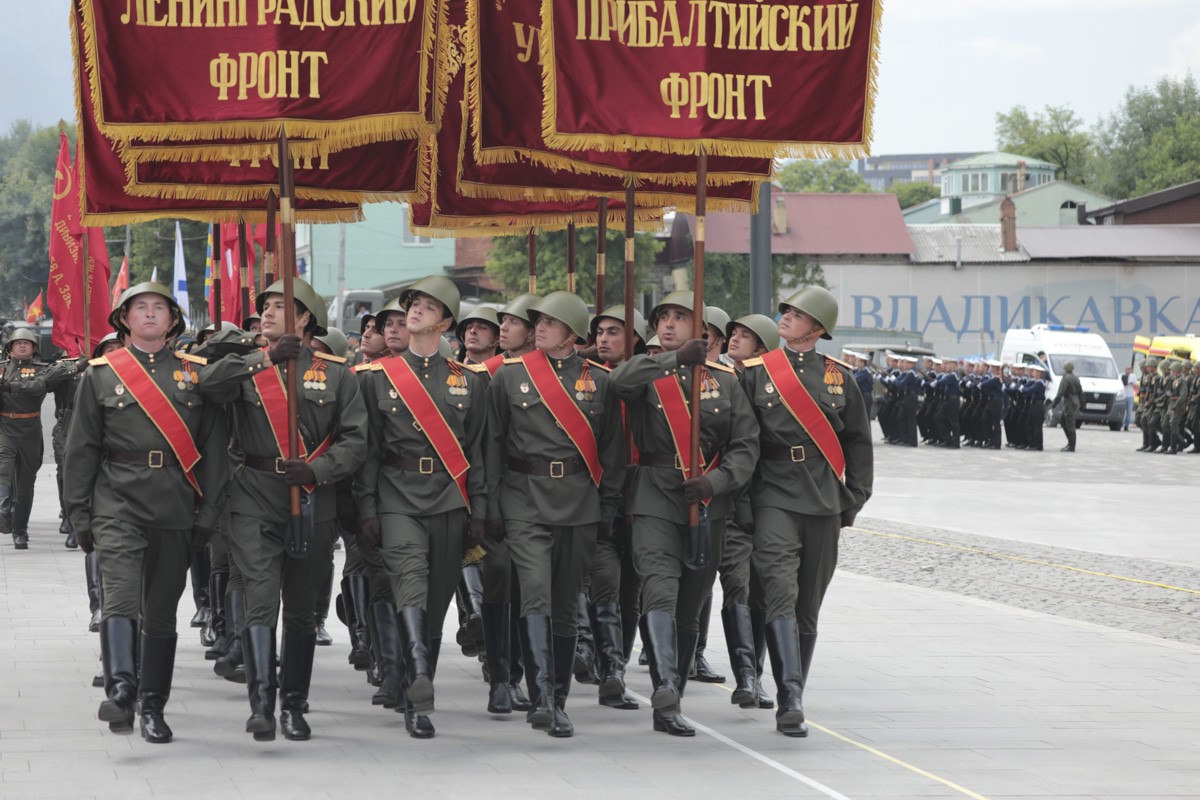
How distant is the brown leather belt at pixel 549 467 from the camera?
8.33 meters

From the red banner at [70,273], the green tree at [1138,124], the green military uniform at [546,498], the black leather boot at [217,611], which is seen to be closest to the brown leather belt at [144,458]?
the green military uniform at [546,498]

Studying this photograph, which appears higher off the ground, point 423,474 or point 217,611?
point 423,474

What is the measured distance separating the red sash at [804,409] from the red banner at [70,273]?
9488 millimetres

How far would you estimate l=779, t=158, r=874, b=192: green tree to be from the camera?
4860 inches

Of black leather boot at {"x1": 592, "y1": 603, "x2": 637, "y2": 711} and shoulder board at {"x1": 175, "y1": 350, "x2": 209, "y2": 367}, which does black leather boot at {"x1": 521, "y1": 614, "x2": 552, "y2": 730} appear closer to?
black leather boot at {"x1": 592, "y1": 603, "x2": 637, "y2": 711}

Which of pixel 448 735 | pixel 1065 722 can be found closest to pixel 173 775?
pixel 448 735

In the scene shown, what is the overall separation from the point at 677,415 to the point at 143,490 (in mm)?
2482

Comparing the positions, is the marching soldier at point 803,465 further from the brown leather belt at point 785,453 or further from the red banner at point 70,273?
the red banner at point 70,273

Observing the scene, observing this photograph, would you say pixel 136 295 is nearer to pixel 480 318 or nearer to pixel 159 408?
pixel 159 408

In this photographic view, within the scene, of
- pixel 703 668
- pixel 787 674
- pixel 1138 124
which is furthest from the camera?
pixel 1138 124

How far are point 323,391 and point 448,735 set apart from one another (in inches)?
65.2

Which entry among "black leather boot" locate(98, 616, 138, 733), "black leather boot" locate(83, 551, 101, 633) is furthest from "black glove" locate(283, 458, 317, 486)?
"black leather boot" locate(83, 551, 101, 633)

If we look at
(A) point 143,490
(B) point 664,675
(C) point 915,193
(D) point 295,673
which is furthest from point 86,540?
(C) point 915,193

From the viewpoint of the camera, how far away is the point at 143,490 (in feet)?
25.5
